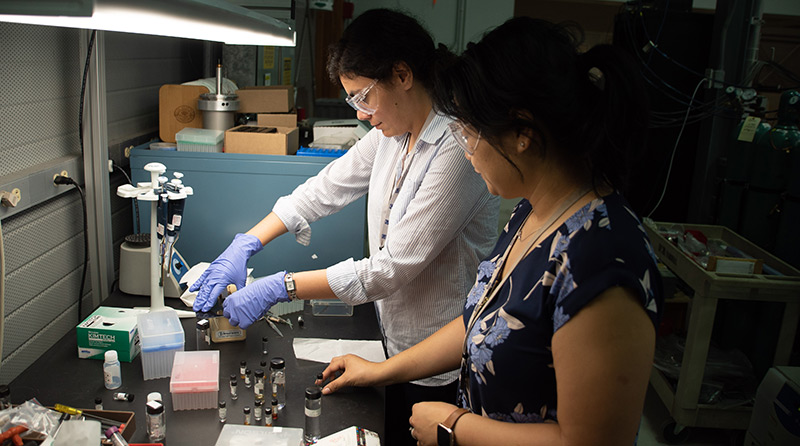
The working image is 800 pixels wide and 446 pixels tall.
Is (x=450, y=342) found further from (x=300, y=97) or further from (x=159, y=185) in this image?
(x=300, y=97)

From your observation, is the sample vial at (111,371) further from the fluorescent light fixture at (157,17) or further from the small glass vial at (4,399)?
the fluorescent light fixture at (157,17)

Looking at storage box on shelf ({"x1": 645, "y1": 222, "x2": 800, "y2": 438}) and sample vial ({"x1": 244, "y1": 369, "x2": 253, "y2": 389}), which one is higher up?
sample vial ({"x1": 244, "y1": 369, "x2": 253, "y2": 389})

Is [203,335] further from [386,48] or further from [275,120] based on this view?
[275,120]

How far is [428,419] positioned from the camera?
3.67ft

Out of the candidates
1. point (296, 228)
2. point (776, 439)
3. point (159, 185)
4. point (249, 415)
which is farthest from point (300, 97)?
point (776, 439)

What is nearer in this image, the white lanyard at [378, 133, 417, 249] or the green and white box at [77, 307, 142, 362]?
the green and white box at [77, 307, 142, 362]

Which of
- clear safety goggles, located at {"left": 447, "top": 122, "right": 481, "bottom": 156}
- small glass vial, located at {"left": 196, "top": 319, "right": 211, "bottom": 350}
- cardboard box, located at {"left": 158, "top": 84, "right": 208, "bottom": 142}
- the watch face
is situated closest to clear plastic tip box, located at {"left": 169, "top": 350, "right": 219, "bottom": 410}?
small glass vial, located at {"left": 196, "top": 319, "right": 211, "bottom": 350}

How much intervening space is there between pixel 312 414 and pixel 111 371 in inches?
19.1

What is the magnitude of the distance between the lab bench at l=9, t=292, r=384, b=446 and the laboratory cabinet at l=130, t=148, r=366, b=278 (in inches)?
22.9

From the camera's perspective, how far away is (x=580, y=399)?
829mm

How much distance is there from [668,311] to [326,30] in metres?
3.30

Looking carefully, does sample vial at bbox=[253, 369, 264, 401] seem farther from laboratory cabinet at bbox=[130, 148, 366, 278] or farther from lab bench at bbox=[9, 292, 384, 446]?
laboratory cabinet at bbox=[130, 148, 366, 278]

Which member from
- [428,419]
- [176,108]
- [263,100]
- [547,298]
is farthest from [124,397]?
[263,100]

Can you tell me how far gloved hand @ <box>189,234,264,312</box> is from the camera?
156 cm
